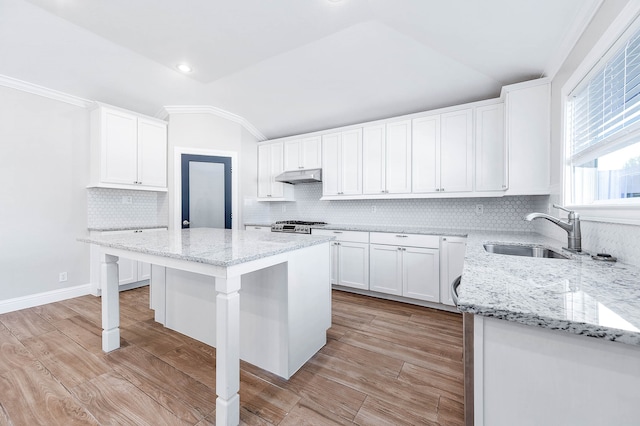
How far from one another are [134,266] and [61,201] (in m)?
1.17

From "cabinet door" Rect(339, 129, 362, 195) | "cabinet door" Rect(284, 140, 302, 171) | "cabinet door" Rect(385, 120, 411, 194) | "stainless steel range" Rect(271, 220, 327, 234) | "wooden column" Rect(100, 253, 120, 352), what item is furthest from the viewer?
"cabinet door" Rect(284, 140, 302, 171)

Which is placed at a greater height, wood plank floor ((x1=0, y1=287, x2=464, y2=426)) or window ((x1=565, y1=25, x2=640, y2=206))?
window ((x1=565, y1=25, x2=640, y2=206))

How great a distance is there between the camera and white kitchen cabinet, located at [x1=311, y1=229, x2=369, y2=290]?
11.3ft

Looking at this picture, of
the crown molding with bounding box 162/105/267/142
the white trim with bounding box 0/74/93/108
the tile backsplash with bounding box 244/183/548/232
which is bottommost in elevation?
the tile backsplash with bounding box 244/183/548/232

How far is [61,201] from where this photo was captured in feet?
10.8

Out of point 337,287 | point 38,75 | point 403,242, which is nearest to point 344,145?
point 403,242

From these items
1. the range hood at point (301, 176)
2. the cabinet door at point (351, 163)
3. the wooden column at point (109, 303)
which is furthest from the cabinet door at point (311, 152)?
the wooden column at point (109, 303)

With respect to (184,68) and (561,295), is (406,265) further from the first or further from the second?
(184,68)

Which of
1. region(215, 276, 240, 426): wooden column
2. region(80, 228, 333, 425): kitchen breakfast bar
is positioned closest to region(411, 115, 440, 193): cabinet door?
region(80, 228, 333, 425): kitchen breakfast bar

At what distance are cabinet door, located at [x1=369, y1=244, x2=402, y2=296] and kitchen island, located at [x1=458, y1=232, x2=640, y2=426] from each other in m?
2.42

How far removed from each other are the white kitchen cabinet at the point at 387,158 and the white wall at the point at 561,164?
1407mm

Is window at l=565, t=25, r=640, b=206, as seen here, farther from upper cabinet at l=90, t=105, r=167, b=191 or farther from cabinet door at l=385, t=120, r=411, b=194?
upper cabinet at l=90, t=105, r=167, b=191

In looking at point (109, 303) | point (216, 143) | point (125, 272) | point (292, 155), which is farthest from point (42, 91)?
point (292, 155)

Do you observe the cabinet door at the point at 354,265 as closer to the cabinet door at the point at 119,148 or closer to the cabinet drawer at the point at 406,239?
the cabinet drawer at the point at 406,239
